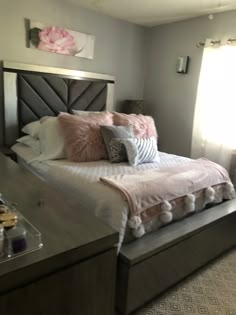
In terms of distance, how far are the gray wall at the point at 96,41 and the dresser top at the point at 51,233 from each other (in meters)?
1.74

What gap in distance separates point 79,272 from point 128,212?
1.99ft

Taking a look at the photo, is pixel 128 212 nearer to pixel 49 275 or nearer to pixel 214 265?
pixel 49 275

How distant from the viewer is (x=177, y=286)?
1.78m

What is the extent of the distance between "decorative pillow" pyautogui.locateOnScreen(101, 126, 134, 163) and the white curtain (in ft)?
3.53

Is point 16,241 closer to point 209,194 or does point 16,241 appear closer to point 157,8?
point 209,194

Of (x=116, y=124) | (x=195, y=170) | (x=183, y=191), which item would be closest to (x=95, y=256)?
(x=183, y=191)

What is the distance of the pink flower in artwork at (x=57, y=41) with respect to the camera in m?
2.78

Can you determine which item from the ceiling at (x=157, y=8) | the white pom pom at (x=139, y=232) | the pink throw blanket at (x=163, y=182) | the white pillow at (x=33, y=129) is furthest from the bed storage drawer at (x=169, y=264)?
the ceiling at (x=157, y=8)

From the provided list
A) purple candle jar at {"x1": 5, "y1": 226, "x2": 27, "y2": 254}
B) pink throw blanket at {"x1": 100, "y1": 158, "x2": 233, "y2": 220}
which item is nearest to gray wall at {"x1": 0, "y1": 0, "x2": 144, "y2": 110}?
pink throw blanket at {"x1": 100, "y1": 158, "x2": 233, "y2": 220}

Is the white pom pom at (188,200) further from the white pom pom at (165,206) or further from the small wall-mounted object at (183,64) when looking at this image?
the small wall-mounted object at (183,64)

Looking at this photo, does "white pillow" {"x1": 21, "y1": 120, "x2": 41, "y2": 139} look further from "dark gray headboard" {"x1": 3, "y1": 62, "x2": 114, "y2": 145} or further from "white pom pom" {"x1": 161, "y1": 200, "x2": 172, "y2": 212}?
"white pom pom" {"x1": 161, "y1": 200, "x2": 172, "y2": 212}

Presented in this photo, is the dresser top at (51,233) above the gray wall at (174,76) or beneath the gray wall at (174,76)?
beneath

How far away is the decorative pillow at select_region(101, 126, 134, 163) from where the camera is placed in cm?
230

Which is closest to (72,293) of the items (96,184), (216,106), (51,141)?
(96,184)
